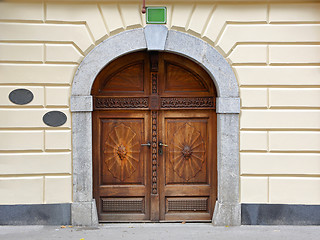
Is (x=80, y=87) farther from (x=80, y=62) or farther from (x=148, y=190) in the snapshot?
(x=148, y=190)

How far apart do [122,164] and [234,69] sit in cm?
230

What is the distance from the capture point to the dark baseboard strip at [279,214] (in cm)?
705

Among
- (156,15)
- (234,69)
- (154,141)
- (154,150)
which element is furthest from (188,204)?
(156,15)

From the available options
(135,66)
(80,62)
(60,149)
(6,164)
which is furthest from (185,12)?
(6,164)

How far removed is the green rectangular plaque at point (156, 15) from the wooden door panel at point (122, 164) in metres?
1.45

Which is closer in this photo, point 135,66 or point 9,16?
point 9,16

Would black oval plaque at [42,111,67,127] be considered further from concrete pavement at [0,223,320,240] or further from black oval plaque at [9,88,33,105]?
concrete pavement at [0,223,320,240]

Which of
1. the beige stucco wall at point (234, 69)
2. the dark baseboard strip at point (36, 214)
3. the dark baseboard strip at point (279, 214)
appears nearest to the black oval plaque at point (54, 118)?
the beige stucco wall at point (234, 69)

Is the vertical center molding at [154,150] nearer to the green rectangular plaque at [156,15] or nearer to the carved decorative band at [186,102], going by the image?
the carved decorative band at [186,102]

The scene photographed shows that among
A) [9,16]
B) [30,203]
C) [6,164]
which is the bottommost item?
[30,203]

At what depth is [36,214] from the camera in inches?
275

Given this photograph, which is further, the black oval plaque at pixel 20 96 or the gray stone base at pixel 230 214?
the gray stone base at pixel 230 214

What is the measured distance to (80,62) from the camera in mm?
6949

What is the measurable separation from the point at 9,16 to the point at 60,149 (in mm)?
2122
